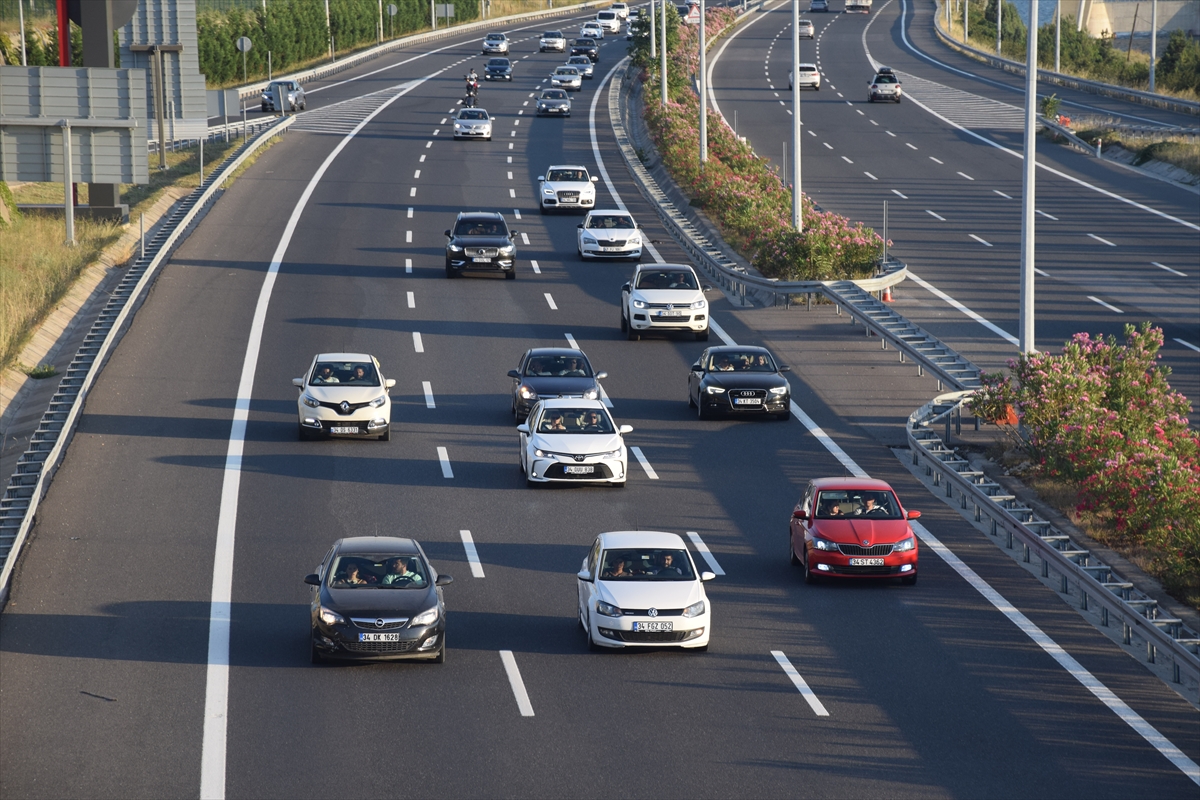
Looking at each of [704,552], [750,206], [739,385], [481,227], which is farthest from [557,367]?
[750,206]

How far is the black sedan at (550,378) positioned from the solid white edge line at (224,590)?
5157 mm

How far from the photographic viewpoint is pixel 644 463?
27.5 meters

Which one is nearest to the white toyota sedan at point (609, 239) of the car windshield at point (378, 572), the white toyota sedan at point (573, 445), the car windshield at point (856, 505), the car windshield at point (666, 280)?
the car windshield at point (666, 280)

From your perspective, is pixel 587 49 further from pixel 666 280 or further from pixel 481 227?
pixel 666 280

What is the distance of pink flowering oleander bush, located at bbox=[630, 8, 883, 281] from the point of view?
1656 inches

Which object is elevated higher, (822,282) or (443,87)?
(443,87)

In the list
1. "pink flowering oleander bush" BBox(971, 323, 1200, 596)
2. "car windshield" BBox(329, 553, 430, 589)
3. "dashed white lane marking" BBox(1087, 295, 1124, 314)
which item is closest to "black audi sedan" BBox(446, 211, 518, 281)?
"dashed white lane marking" BBox(1087, 295, 1124, 314)

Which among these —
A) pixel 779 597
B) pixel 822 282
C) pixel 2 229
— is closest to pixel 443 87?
pixel 2 229

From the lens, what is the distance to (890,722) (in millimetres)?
15906

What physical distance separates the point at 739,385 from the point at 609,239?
16473 mm

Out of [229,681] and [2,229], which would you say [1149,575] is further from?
[2,229]

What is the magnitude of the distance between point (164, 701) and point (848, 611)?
8.43m

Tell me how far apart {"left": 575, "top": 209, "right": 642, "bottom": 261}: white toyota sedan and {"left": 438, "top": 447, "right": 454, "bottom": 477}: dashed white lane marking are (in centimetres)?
1875

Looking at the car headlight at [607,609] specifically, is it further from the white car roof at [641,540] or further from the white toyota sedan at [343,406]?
the white toyota sedan at [343,406]
